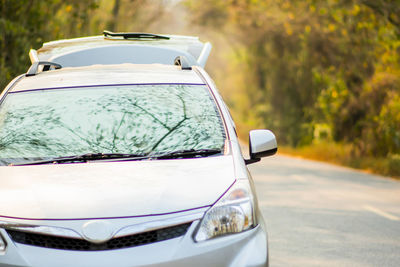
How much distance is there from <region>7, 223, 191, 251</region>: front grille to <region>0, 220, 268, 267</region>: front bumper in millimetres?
35

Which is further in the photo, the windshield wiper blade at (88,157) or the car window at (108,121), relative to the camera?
the car window at (108,121)

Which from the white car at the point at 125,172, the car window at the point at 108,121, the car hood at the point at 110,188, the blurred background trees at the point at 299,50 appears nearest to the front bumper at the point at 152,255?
the white car at the point at 125,172

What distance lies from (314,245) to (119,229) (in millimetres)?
4553

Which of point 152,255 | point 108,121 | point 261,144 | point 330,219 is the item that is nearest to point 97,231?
point 152,255

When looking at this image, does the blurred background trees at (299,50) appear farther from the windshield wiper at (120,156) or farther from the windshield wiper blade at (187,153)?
the windshield wiper blade at (187,153)

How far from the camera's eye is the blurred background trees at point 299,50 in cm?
1650

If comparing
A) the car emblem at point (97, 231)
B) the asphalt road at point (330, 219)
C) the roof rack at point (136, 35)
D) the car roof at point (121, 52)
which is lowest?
the asphalt road at point (330, 219)

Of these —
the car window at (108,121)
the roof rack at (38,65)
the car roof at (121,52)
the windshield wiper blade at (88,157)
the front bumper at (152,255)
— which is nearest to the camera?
the front bumper at (152,255)

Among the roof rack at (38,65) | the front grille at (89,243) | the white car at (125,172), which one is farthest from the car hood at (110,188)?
the roof rack at (38,65)

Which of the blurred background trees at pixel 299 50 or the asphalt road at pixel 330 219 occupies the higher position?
the blurred background trees at pixel 299 50

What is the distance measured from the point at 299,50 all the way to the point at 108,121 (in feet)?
98.2

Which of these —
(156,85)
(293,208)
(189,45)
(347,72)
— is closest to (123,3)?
(347,72)

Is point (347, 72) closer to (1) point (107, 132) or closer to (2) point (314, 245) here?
(2) point (314, 245)

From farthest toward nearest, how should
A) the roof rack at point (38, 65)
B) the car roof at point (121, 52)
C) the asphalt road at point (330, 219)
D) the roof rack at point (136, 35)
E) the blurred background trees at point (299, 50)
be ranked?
the blurred background trees at point (299, 50), the roof rack at point (136, 35), the asphalt road at point (330, 219), the car roof at point (121, 52), the roof rack at point (38, 65)
